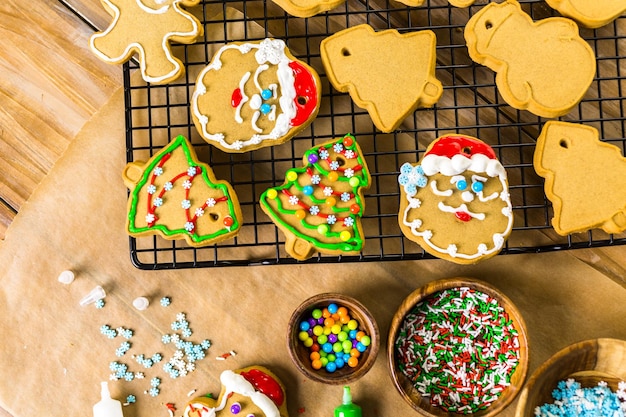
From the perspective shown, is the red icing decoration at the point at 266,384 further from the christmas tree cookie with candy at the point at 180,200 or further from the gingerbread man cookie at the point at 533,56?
the gingerbread man cookie at the point at 533,56

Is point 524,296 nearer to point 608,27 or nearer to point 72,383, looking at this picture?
point 608,27

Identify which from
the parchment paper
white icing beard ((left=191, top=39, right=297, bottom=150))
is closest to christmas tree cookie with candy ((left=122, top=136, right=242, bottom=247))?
white icing beard ((left=191, top=39, right=297, bottom=150))

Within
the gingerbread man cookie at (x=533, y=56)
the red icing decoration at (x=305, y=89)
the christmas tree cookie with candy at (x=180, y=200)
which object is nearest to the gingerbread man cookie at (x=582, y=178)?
the gingerbread man cookie at (x=533, y=56)

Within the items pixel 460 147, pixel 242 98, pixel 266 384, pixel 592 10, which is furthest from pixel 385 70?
pixel 266 384

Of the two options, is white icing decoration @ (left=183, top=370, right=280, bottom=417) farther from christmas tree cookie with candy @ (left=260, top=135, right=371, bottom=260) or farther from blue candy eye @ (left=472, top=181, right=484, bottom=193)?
blue candy eye @ (left=472, top=181, right=484, bottom=193)

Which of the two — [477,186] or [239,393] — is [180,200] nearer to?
[239,393]

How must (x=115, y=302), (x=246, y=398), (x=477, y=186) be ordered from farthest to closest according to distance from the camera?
(x=115, y=302) < (x=246, y=398) < (x=477, y=186)
